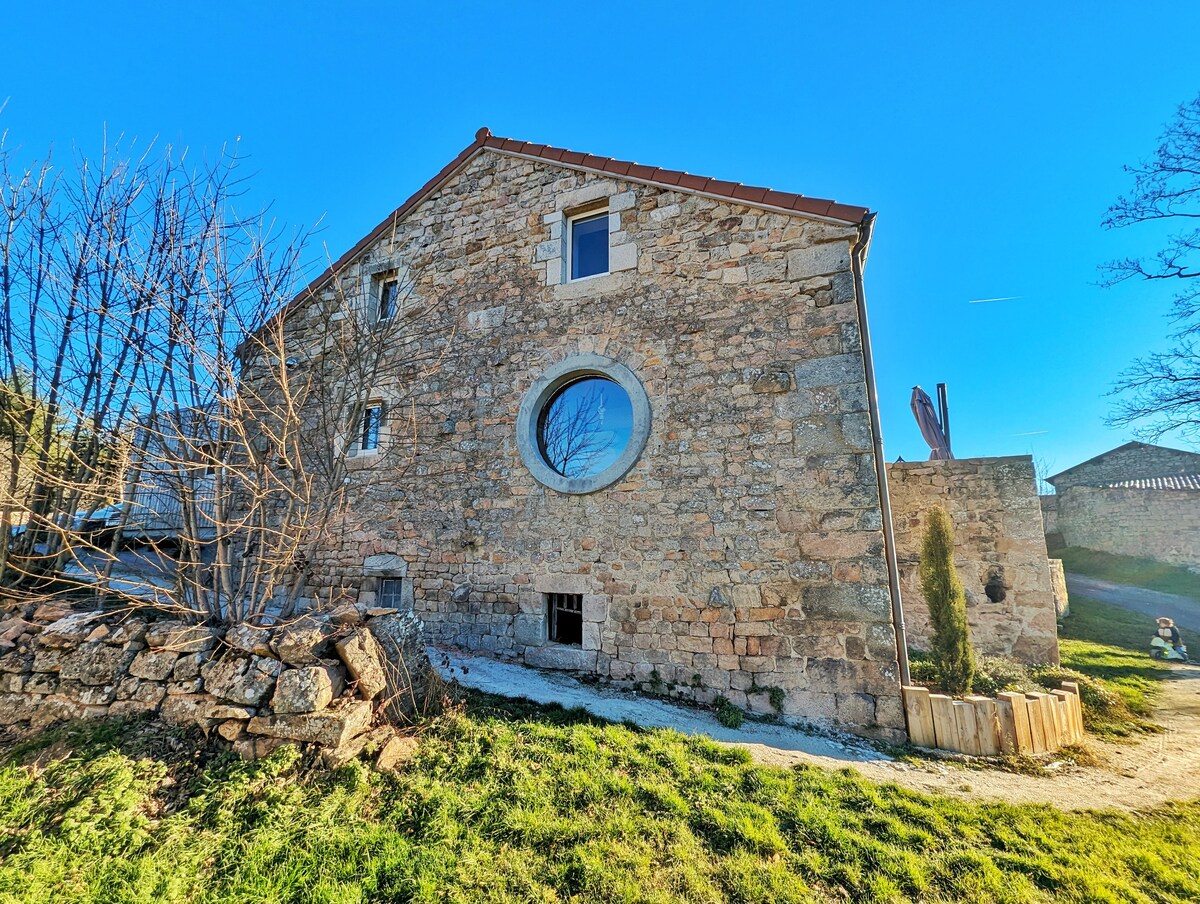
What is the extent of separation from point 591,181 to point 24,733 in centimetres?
758

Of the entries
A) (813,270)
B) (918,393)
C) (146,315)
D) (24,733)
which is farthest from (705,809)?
(918,393)

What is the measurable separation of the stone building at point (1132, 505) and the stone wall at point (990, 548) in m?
14.4

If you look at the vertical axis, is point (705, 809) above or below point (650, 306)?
below

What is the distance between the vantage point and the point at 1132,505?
1673 centimetres

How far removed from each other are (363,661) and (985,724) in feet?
17.2

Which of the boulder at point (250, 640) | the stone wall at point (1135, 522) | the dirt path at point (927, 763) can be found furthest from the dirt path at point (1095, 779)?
the stone wall at point (1135, 522)

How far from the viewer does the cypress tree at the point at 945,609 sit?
5.83 m

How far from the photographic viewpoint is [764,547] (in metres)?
5.11

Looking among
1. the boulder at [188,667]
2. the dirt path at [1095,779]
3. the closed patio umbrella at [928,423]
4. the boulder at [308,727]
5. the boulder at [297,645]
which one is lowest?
the dirt path at [1095,779]

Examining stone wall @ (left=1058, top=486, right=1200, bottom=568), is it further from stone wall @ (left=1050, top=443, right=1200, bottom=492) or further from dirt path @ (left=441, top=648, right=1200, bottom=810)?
dirt path @ (left=441, top=648, right=1200, bottom=810)

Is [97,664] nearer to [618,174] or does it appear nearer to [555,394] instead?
[555,394]

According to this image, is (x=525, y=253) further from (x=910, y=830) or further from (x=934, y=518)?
(x=910, y=830)

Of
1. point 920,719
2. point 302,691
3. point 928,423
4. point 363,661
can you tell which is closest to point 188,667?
point 302,691

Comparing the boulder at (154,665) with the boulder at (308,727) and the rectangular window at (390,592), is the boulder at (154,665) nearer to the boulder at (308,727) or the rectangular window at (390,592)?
the boulder at (308,727)
